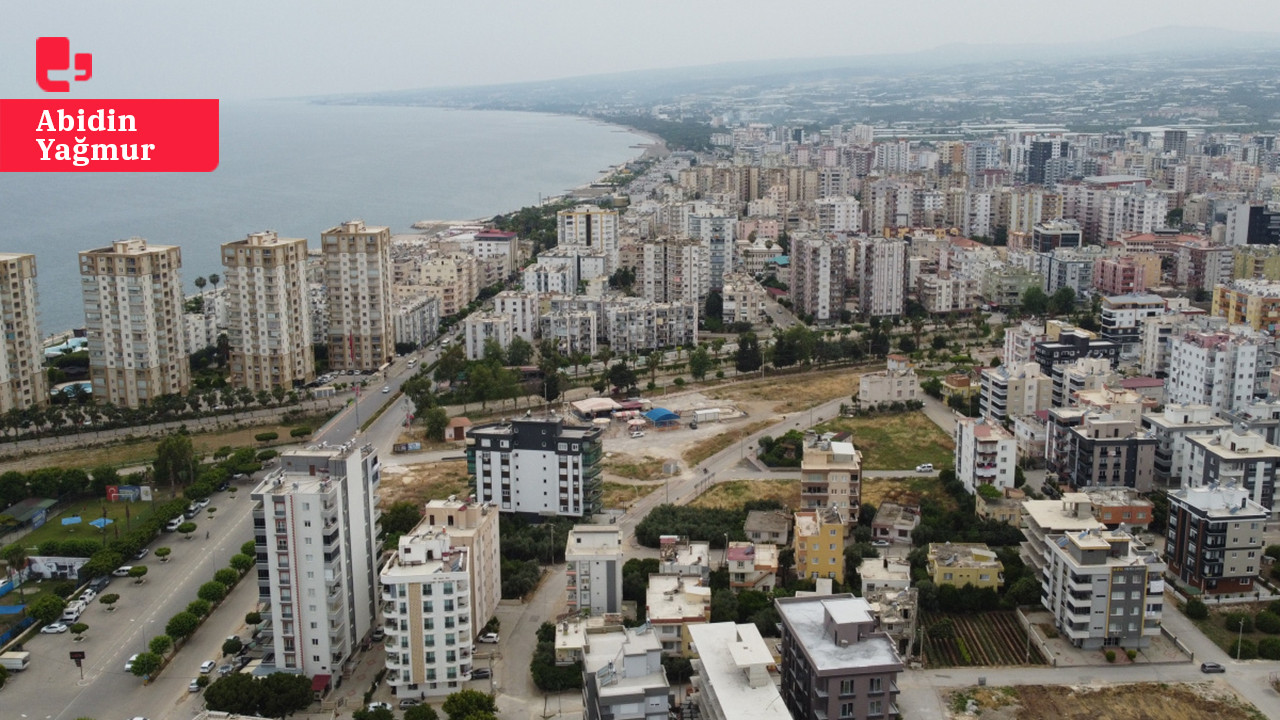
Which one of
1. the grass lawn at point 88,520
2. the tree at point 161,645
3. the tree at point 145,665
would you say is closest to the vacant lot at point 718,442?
the grass lawn at point 88,520

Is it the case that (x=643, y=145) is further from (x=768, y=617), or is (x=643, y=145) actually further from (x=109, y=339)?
(x=768, y=617)

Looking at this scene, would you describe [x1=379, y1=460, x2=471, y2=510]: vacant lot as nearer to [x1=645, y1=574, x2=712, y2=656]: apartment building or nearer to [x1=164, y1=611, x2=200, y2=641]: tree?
[x1=164, y1=611, x2=200, y2=641]: tree

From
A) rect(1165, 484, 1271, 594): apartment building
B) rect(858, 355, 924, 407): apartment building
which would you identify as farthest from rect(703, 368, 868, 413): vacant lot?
rect(1165, 484, 1271, 594): apartment building

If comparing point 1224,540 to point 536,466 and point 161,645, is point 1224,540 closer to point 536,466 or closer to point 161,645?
point 536,466

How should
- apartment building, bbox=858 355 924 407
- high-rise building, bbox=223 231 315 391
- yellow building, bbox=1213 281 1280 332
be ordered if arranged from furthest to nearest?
yellow building, bbox=1213 281 1280 332 → high-rise building, bbox=223 231 315 391 → apartment building, bbox=858 355 924 407

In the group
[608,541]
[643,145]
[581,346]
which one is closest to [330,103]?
[643,145]

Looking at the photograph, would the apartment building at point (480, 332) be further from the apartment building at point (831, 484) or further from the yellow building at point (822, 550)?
the yellow building at point (822, 550)
